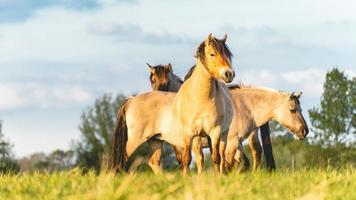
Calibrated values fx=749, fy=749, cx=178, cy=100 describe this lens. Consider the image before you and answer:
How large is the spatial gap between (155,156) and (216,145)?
4.45 metres

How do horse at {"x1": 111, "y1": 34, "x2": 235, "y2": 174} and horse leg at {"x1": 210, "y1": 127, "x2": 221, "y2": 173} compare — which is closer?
horse leg at {"x1": 210, "y1": 127, "x2": 221, "y2": 173}

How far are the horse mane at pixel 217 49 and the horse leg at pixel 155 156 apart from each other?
4.26 meters

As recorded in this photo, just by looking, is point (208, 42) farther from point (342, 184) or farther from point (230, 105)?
point (342, 184)

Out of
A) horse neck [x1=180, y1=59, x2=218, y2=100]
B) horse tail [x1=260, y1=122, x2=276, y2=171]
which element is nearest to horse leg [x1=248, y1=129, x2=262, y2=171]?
horse tail [x1=260, y1=122, x2=276, y2=171]

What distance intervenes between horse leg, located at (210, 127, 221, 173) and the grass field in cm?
433

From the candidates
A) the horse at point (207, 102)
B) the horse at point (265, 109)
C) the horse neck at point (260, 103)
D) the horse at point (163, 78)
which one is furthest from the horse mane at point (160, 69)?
the horse at point (207, 102)

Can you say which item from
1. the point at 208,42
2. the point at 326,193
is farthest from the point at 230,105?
the point at 326,193

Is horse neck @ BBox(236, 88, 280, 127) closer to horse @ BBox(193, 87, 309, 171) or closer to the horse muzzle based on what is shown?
horse @ BBox(193, 87, 309, 171)

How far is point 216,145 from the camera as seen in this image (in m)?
14.9

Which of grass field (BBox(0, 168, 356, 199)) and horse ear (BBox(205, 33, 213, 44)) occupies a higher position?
horse ear (BBox(205, 33, 213, 44))

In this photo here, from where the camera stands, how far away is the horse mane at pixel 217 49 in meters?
15.1

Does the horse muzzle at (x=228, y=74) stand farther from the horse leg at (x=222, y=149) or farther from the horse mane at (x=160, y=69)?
the horse mane at (x=160, y=69)

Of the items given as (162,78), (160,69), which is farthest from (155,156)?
(160,69)

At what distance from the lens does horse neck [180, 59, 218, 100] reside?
1527 centimetres
